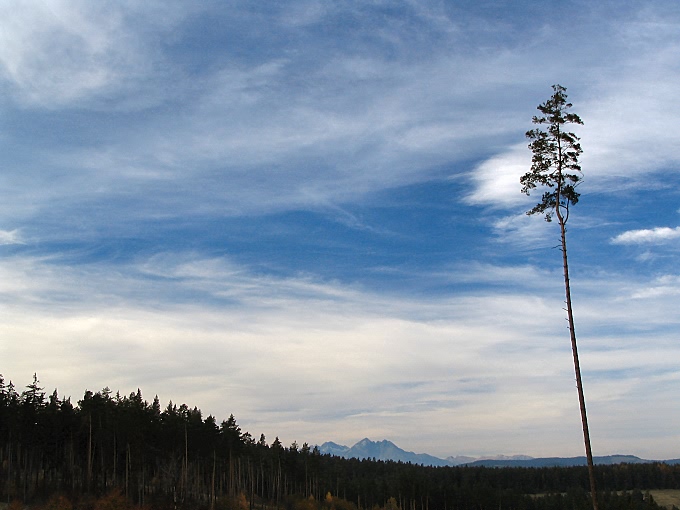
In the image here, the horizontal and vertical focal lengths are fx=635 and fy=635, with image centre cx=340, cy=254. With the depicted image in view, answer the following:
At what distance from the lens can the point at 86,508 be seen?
193ft

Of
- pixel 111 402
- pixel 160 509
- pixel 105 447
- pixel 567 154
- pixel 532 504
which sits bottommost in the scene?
pixel 532 504

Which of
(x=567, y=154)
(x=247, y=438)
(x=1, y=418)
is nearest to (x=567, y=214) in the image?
(x=567, y=154)

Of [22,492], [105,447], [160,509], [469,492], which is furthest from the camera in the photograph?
[469,492]

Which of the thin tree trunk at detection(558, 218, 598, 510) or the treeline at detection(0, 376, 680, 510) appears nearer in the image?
the thin tree trunk at detection(558, 218, 598, 510)

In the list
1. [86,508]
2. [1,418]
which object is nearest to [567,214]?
[86,508]

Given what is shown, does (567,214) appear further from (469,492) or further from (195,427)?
(469,492)

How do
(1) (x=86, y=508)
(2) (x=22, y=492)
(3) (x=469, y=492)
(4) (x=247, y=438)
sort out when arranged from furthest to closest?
1. (3) (x=469, y=492)
2. (4) (x=247, y=438)
3. (2) (x=22, y=492)
4. (1) (x=86, y=508)

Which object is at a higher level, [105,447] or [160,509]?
[105,447]

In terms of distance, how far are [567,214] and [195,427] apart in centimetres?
7281

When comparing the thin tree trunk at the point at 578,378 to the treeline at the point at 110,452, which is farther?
the treeline at the point at 110,452

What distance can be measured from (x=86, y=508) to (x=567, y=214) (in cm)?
5152

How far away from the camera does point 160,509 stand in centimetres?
6744

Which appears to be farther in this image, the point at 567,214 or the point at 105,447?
the point at 105,447

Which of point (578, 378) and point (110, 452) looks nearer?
point (578, 378)
